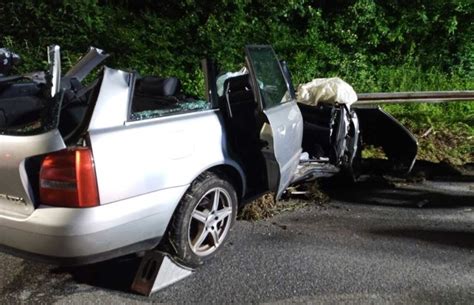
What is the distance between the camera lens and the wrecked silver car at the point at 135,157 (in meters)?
2.98

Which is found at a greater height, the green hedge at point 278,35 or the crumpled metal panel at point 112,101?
the crumpled metal panel at point 112,101

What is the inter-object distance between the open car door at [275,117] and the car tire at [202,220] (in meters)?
0.39

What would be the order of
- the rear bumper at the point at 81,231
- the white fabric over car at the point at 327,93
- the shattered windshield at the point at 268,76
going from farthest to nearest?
the white fabric over car at the point at 327,93, the shattered windshield at the point at 268,76, the rear bumper at the point at 81,231

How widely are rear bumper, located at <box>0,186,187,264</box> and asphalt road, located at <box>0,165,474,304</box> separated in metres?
0.51

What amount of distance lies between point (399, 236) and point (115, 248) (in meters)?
2.51

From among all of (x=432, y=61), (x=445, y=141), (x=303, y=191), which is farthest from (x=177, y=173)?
(x=432, y=61)

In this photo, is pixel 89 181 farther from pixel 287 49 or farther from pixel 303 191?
pixel 287 49

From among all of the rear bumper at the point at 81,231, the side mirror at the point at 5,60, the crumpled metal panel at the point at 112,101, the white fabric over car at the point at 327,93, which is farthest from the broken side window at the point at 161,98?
the white fabric over car at the point at 327,93

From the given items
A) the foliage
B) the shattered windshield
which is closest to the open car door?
the shattered windshield

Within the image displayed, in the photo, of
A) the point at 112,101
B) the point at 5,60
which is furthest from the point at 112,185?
the point at 5,60

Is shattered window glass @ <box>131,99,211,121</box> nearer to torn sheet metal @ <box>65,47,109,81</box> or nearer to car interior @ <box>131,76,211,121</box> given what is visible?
car interior @ <box>131,76,211,121</box>

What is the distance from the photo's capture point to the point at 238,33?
34.8ft

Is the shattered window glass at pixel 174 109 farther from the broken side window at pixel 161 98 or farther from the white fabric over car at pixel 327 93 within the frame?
the white fabric over car at pixel 327 93

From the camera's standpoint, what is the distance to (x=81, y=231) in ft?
9.70
